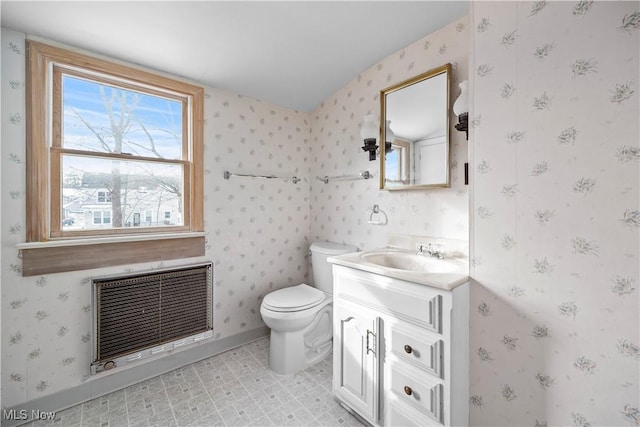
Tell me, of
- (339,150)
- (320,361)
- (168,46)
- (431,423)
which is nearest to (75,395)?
(320,361)

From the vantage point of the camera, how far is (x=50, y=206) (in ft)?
5.25

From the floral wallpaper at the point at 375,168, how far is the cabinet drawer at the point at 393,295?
23.5 inches

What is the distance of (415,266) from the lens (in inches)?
66.2

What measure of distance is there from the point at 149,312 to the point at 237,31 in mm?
1898

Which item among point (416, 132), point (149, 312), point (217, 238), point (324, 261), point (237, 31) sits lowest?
point (149, 312)

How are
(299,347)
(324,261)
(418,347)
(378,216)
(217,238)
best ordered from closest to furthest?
(418,347)
(299,347)
(378,216)
(217,238)
(324,261)

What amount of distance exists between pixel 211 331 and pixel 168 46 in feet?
6.58

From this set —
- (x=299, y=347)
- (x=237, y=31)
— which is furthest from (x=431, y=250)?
(x=237, y=31)

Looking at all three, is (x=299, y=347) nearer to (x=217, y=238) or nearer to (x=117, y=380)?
(x=217, y=238)

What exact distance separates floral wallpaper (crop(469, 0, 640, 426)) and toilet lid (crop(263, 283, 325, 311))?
1.06 m

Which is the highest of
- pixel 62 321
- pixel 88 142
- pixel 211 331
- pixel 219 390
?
pixel 88 142

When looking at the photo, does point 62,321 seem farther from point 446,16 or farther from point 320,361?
point 446,16
